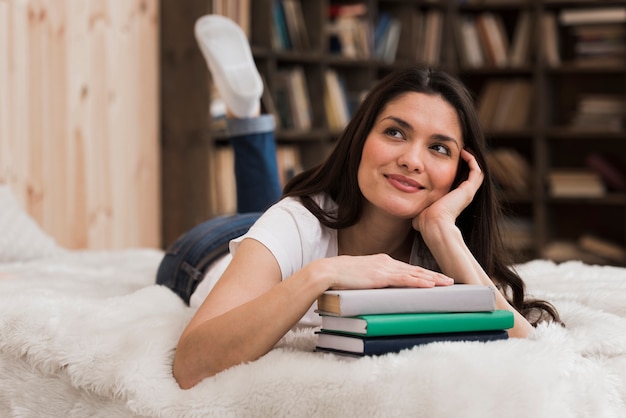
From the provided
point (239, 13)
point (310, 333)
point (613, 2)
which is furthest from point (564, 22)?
point (310, 333)

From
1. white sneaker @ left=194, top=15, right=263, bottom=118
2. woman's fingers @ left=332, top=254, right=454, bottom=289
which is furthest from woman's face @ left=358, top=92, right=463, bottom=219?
white sneaker @ left=194, top=15, right=263, bottom=118

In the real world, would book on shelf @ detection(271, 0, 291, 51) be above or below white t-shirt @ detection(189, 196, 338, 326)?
above

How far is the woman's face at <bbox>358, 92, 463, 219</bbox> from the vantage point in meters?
1.60

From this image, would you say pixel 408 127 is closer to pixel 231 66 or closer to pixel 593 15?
pixel 231 66

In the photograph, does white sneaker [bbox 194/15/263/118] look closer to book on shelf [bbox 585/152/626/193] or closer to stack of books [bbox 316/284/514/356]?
stack of books [bbox 316/284/514/356]

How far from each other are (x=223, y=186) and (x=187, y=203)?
A: 0.17 metres

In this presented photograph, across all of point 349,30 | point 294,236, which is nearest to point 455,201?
point 294,236

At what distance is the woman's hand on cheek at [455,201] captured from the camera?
5.26 feet

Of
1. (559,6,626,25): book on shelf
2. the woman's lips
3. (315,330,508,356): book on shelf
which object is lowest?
(315,330,508,356): book on shelf

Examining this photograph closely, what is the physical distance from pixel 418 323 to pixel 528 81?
12.6ft

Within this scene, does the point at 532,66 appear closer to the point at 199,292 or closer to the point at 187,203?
the point at 187,203

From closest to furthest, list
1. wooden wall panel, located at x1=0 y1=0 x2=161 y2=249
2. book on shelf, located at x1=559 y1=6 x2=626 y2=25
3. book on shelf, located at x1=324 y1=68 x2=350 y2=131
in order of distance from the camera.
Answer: wooden wall panel, located at x1=0 y1=0 x2=161 y2=249 → book on shelf, located at x1=324 y1=68 x2=350 y2=131 → book on shelf, located at x1=559 y1=6 x2=626 y2=25

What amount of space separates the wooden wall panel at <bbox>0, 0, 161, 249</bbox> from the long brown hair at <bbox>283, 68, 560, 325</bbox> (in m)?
1.67

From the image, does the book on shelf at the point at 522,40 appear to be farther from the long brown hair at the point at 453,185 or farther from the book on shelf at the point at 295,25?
the long brown hair at the point at 453,185
